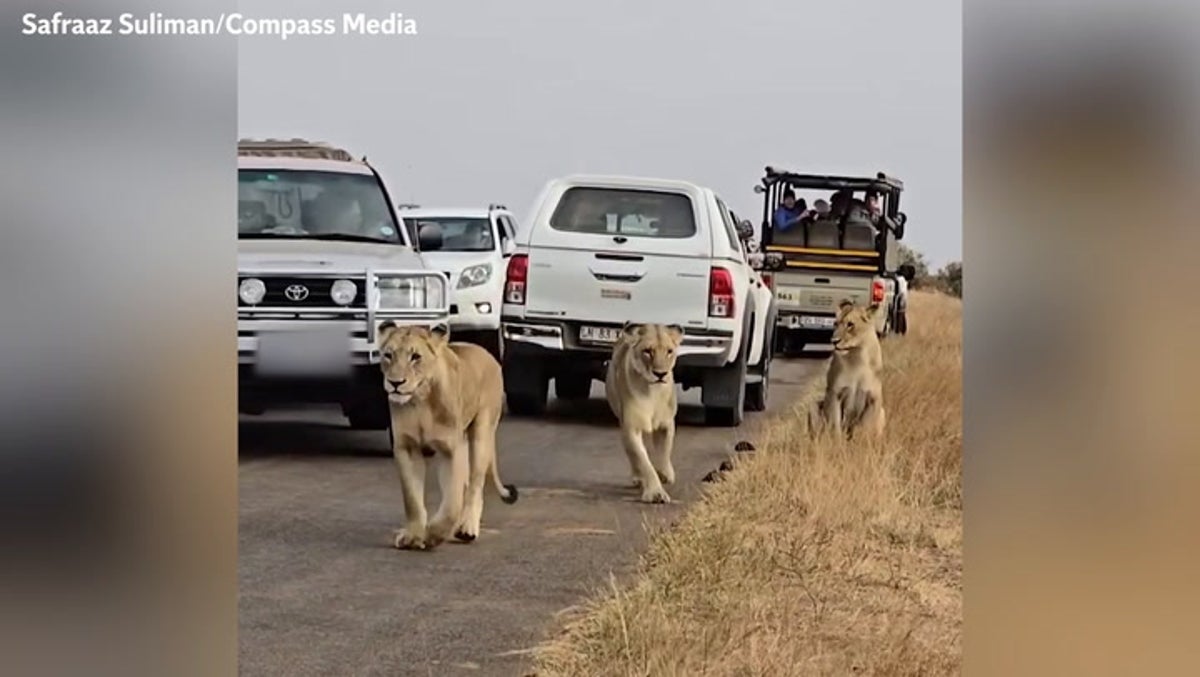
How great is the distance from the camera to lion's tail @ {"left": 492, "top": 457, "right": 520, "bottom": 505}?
5.27 metres

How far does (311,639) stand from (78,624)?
584 mm

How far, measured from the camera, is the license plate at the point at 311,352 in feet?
16.7

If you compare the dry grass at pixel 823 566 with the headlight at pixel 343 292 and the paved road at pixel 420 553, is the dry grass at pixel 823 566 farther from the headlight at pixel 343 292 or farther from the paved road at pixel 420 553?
the headlight at pixel 343 292

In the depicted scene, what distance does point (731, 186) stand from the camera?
17.0ft

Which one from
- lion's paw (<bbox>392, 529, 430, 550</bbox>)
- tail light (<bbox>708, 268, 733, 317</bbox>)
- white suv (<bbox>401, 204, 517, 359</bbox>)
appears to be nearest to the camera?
lion's paw (<bbox>392, 529, 430, 550</bbox>)

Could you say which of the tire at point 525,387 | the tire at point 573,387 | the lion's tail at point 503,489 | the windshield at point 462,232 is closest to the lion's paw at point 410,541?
the lion's tail at point 503,489

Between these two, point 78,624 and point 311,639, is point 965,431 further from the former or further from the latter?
point 78,624

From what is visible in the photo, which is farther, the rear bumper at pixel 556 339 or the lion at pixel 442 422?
the rear bumper at pixel 556 339

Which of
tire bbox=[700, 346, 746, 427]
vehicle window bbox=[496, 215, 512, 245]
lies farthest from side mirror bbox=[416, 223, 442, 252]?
tire bbox=[700, 346, 746, 427]

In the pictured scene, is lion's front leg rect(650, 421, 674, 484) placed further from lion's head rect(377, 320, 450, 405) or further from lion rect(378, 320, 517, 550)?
lion's head rect(377, 320, 450, 405)

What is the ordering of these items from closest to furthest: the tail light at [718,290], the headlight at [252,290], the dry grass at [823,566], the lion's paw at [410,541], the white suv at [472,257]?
1. the dry grass at [823,566]
2. the headlight at [252,290]
3. the lion's paw at [410,541]
4. the white suv at [472,257]
5. the tail light at [718,290]

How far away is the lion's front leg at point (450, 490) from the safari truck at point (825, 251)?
0.88m

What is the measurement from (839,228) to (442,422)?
1.15 meters

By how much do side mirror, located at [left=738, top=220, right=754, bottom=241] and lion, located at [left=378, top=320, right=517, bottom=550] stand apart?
2.31 feet
